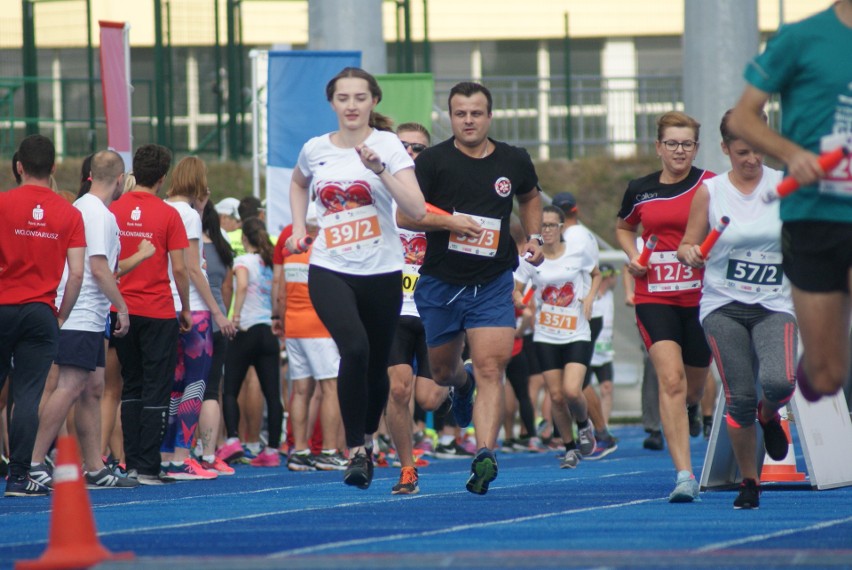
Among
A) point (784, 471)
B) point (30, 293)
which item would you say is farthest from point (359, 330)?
point (784, 471)

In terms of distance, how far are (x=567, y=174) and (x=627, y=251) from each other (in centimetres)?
1527

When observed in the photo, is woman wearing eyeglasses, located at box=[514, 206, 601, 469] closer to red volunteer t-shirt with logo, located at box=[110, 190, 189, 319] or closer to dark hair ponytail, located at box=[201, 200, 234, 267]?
dark hair ponytail, located at box=[201, 200, 234, 267]

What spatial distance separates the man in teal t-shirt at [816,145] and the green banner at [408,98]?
983cm

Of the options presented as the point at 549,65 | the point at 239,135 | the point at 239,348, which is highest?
the point at 549,65

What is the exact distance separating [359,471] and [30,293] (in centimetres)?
250

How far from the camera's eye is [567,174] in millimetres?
24516

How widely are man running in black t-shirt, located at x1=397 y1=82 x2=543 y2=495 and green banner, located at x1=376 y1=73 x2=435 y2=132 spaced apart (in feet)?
22.2

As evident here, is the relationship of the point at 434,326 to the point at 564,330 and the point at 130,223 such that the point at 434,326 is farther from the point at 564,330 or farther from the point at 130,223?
the point at 564,330

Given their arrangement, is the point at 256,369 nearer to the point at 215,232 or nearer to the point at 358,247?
the point at 215,232

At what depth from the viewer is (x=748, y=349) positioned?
323 inches

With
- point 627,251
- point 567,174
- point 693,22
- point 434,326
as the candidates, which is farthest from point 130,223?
point 567,174

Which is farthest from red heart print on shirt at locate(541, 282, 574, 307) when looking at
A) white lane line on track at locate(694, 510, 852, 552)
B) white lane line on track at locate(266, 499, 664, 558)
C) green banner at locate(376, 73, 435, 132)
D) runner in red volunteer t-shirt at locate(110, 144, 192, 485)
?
white lane line on track at locate(694, 510, 852, 552)

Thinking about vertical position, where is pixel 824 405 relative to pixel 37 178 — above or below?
below

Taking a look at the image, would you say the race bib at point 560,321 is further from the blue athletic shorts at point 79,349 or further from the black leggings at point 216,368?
the blue athletic shorts at point 79,349
